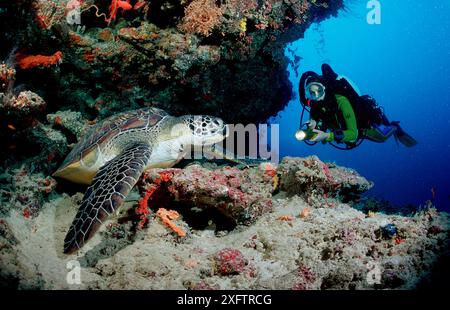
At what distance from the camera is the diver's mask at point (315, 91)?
5.23 meters

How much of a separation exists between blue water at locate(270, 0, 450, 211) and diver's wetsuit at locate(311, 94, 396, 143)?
54.2 m

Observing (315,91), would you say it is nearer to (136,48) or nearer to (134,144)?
(136,48)

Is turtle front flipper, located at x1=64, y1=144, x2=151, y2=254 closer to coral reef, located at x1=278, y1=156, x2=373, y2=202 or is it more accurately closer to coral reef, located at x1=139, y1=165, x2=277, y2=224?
coral reef, located at x1=139, y1=165, x2=277, y2=224

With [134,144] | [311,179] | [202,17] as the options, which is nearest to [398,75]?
[202,17]

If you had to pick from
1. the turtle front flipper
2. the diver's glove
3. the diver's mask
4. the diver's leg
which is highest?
the diver's mask

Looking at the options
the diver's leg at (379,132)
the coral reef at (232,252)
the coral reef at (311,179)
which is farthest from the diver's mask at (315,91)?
the coral reef at (232,252)

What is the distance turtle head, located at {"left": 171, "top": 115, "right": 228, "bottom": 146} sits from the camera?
3.94m

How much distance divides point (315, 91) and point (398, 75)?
10745 centimetres

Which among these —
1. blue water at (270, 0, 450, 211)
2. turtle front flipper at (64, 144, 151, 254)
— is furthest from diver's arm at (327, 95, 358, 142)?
blue water at (270, 0, 450, 211)

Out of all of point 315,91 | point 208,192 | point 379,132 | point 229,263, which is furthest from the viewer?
point 379,132

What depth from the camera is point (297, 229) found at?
281cm

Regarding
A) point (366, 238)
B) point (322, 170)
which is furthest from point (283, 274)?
point (322, 170)

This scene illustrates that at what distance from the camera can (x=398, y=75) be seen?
92.2 meters
